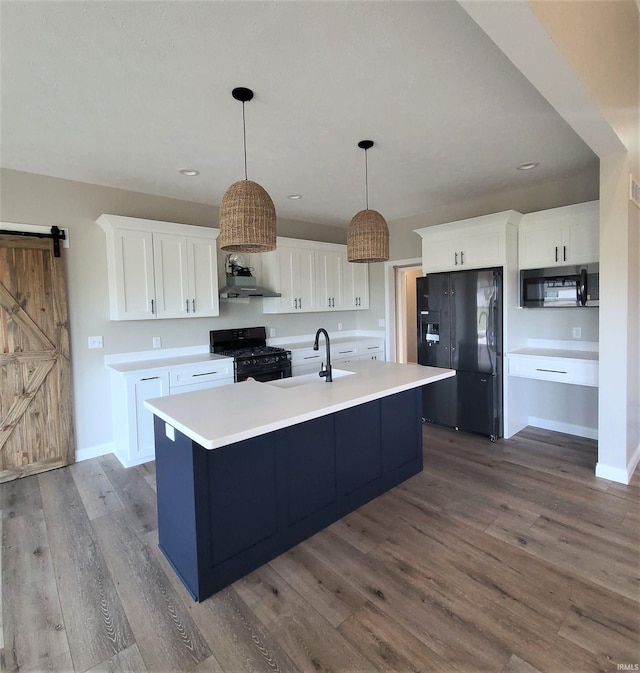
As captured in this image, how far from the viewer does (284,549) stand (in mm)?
2223

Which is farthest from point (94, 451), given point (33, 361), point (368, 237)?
point (368, 237)

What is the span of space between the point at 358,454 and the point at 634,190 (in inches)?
112

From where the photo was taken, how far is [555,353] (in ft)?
12.3

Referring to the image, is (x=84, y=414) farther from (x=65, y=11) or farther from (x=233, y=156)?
(x=65, y=11)

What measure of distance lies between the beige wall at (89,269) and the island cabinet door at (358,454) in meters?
2.50

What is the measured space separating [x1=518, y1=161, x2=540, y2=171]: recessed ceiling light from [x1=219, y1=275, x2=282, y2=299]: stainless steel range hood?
2904mm

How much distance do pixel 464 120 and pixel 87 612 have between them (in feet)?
11.9

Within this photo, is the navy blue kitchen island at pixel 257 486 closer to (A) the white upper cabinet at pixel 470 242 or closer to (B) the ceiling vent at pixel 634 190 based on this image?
(A) the white upper cabinet at pixel 470 242

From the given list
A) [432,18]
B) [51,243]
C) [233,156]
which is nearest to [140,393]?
[51,243]

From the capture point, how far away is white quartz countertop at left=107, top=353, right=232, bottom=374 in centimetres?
349

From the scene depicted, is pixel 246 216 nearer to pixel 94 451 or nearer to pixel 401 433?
pixel 401 433

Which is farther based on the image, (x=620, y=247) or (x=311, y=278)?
(x=311, y=278)

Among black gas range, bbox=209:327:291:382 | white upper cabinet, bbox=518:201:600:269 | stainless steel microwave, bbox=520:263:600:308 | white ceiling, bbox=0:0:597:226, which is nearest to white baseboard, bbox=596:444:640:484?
stainless steel microwave, bbox=520:263:600:308

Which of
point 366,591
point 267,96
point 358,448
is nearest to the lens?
point 366,591
